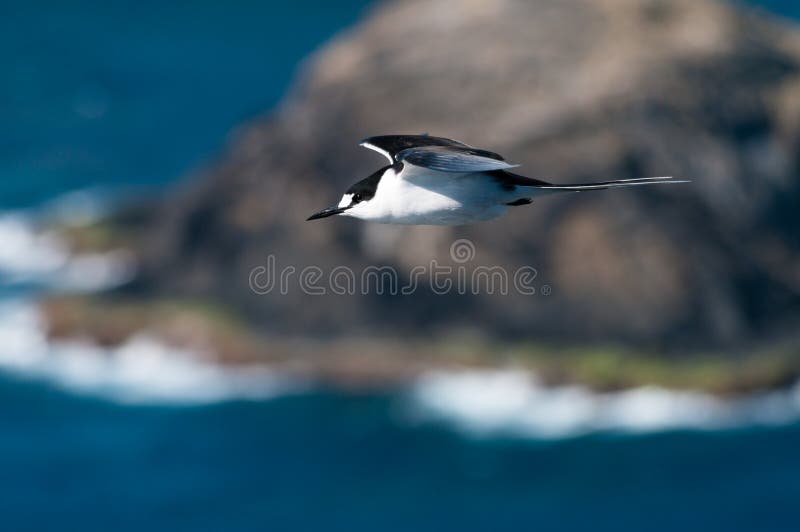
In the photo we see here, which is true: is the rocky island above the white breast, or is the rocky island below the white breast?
above

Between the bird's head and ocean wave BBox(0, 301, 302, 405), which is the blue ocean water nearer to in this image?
ocean wave BBox(0, 301, 302, 405)

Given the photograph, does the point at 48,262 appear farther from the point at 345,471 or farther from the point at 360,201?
the point at 360,201

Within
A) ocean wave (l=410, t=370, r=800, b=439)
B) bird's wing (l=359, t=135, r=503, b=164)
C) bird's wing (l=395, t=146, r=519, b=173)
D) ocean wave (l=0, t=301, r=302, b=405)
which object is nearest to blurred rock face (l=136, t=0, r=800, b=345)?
ocean wave (l=410, t=370, r=800, b=439)

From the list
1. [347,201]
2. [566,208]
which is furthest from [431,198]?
[566,208]

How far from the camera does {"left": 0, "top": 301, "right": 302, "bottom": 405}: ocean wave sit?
9081cm

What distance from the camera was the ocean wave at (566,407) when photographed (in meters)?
84.2

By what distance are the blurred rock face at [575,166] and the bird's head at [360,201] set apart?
50503 mm

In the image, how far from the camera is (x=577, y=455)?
85.6 meters

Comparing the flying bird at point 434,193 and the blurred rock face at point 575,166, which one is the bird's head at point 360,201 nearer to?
the flying bird at point 434,193

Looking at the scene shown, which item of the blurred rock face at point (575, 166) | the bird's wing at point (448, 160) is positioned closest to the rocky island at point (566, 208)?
the blurred rock face at point (575, 166)

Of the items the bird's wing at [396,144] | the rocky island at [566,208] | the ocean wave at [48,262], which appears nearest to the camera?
the bird's wing at [396,144]

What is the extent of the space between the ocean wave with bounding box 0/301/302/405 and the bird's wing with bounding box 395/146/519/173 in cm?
6053

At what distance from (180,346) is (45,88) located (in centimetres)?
→ 4824

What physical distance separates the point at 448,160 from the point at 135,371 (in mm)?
68631
